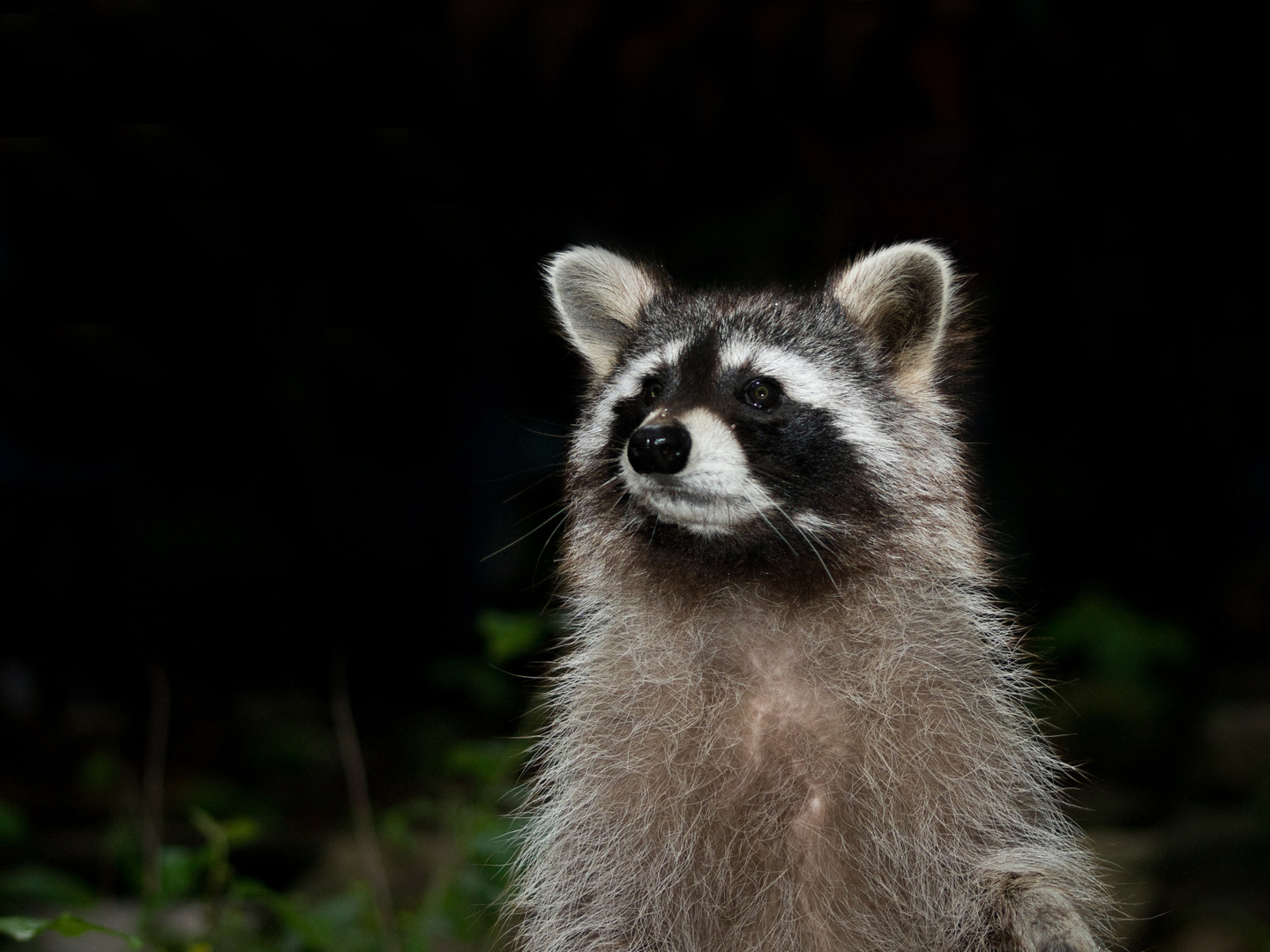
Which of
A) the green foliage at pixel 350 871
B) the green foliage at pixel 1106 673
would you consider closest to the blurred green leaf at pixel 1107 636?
the green foliage at pixel 1106 673

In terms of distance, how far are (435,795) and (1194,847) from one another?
143 inches

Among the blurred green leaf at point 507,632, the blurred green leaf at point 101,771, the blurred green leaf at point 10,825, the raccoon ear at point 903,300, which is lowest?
the blurred green leaf at point 101,771

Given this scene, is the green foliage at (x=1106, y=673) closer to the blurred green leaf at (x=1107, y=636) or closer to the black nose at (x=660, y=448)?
the blurred green leaf at (x=1107, y=636)

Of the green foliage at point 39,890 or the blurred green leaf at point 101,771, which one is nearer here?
the green foliage at point 39,890

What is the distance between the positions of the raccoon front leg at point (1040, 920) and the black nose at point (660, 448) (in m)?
1.11

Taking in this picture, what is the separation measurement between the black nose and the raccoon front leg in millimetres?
1108

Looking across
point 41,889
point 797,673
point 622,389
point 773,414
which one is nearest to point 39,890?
point 41,889

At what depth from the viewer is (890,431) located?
270cm

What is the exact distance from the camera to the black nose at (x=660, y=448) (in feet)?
7.56

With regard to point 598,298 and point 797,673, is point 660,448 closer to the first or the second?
point 797,673

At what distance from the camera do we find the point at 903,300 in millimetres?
2793

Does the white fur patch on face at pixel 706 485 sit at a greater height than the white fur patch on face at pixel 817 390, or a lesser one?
lesser

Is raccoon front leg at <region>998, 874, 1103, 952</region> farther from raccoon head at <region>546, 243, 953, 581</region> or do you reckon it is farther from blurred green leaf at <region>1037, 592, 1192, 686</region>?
blurred green leaf at <region>1037, 592, 1192, 686</region>

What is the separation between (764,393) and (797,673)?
65 cm
